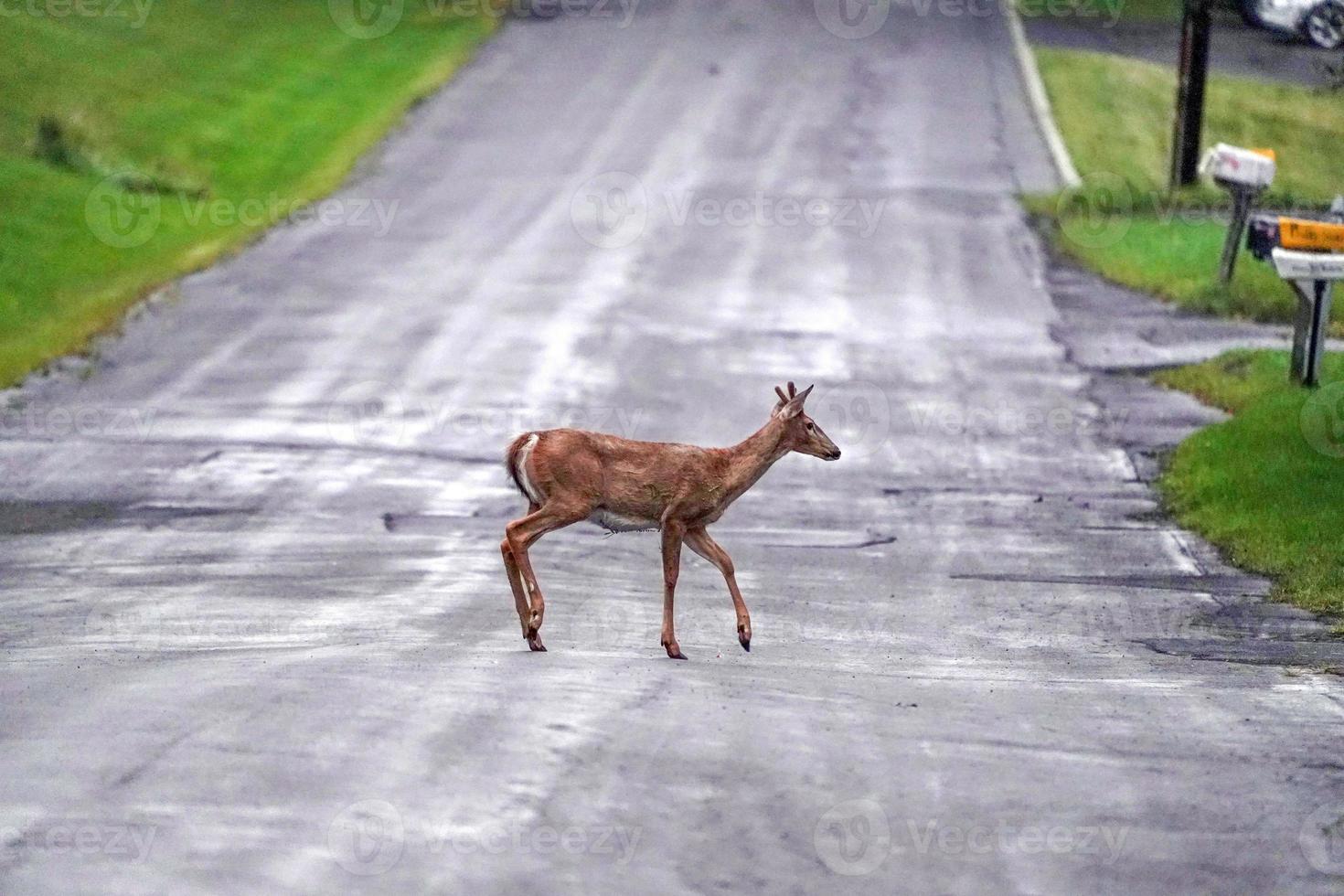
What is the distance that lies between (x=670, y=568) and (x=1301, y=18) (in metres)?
35.8

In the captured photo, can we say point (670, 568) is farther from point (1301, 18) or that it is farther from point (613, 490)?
point (1301, 18)

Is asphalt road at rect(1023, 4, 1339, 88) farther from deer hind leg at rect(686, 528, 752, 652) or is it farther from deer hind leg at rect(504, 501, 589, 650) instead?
deer hind leg at rect(504, 501, 589, 650)

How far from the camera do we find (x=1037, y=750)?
10469 mm

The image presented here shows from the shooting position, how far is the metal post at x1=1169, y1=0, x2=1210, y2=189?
107 ft

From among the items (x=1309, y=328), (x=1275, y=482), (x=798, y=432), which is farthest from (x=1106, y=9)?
(x=798, y=432)

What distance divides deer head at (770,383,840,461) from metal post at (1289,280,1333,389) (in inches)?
389

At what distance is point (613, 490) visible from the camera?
1238 cm

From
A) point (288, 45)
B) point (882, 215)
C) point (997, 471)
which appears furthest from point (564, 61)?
point (997, 471)

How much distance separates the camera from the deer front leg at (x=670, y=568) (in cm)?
1243

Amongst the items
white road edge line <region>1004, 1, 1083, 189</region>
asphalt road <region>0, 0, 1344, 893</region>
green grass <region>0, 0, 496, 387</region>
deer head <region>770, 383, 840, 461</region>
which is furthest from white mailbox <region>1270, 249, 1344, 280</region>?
green grass <region>0, 0, 496, 387</region>

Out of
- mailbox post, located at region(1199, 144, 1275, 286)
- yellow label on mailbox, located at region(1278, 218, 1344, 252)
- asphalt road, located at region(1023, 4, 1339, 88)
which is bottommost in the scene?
asphalt road, located at region(1023, 4, 1339, 88)

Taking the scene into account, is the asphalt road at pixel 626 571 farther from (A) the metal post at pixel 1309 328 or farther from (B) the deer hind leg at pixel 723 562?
(A) the metal post at pixel 1309 328

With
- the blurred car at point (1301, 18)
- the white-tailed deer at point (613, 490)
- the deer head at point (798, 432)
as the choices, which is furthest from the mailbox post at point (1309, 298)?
the blurred car at point (1301, 18)

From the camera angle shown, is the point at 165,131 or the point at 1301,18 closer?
the point at 165,131
